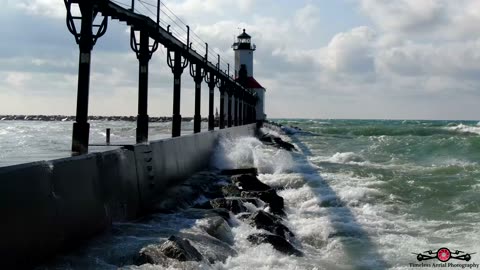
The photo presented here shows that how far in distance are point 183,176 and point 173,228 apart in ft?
21.7

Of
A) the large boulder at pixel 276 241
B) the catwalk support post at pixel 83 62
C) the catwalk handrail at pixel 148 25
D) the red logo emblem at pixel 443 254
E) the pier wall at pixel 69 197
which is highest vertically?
the catwalk handrail at pixel 148 25

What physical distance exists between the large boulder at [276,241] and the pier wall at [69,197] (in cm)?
257

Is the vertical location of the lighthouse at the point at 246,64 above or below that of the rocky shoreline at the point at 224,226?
above

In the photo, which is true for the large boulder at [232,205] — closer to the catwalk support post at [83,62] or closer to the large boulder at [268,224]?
the large boulder at [268,224]

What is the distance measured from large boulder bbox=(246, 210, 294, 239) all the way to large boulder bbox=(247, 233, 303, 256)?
0.78 m

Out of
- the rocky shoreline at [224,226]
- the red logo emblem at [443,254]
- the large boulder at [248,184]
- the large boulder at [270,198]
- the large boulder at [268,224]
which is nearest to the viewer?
the rocky shoreline at [224,226]

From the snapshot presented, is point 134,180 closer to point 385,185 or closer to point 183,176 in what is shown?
point 183,176

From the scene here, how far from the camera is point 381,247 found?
9.77 metres

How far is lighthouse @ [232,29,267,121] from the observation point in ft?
200

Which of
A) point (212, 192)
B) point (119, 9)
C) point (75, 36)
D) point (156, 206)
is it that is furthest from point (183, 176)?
point (75, 36)

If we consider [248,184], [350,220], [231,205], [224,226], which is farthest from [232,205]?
[248,184]

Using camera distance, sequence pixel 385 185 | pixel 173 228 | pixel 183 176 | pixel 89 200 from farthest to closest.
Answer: pixel 385 185, pixel 183 176, pixel 173 228, pixel 89 200

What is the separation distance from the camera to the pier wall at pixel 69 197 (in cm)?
630

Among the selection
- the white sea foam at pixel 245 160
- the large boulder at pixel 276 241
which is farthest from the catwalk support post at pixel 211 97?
the large boulder at pixel 276 241
